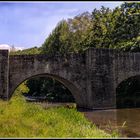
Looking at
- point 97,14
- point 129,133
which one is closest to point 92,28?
point 97,14

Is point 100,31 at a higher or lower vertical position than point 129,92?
higher

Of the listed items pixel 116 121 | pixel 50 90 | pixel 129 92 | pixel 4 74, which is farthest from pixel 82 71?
pixel 50 90

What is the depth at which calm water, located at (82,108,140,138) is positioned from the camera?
16.1m

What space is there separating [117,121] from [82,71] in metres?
6.27

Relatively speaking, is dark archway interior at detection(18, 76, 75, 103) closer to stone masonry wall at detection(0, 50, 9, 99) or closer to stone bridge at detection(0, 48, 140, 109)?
stone bridge at detection(0, 48, 140, 109)

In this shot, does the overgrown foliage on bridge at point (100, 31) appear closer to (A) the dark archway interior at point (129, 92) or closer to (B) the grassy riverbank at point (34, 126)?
(A) the dark archway interior at point (129, 92)

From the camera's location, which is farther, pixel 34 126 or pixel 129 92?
pixel 129 92

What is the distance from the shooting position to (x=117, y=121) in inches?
766

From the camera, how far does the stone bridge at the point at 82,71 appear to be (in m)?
23.6

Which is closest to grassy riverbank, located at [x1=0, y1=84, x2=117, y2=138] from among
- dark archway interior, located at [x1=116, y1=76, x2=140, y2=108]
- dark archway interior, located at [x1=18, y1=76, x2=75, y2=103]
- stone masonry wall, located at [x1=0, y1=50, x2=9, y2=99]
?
stone masonry wall, located at [x1=0, y1=50, x2=9, y2=99]

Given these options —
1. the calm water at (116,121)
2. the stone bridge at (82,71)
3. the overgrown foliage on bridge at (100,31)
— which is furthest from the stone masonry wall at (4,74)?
the overgrown foliage on bridge at (100,31)

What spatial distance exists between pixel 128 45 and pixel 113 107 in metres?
8.97

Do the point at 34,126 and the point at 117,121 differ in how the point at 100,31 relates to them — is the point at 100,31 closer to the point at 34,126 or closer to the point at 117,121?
the point at 117,121

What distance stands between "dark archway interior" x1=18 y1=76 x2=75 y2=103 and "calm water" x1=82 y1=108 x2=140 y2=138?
15.2 meters
